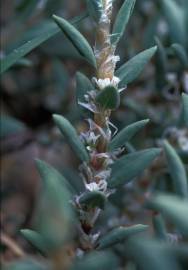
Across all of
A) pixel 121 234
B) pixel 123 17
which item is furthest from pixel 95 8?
pixel 121 234

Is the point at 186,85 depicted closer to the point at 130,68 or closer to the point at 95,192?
the point at 130,68

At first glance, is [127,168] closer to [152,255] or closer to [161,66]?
[152,255]

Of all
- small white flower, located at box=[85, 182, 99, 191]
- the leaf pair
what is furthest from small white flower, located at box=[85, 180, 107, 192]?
the leaf pair

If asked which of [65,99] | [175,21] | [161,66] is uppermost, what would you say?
[175,21]

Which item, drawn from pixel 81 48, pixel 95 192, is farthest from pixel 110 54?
pixel 95 192

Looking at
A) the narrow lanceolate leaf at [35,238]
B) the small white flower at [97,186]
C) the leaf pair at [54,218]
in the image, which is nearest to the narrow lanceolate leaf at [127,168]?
the small white flower at [97,186]

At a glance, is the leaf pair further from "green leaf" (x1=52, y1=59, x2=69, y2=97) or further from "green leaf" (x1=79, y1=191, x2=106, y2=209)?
"green leaf" (x1=52, y1=59, x2=69, y2=97)
